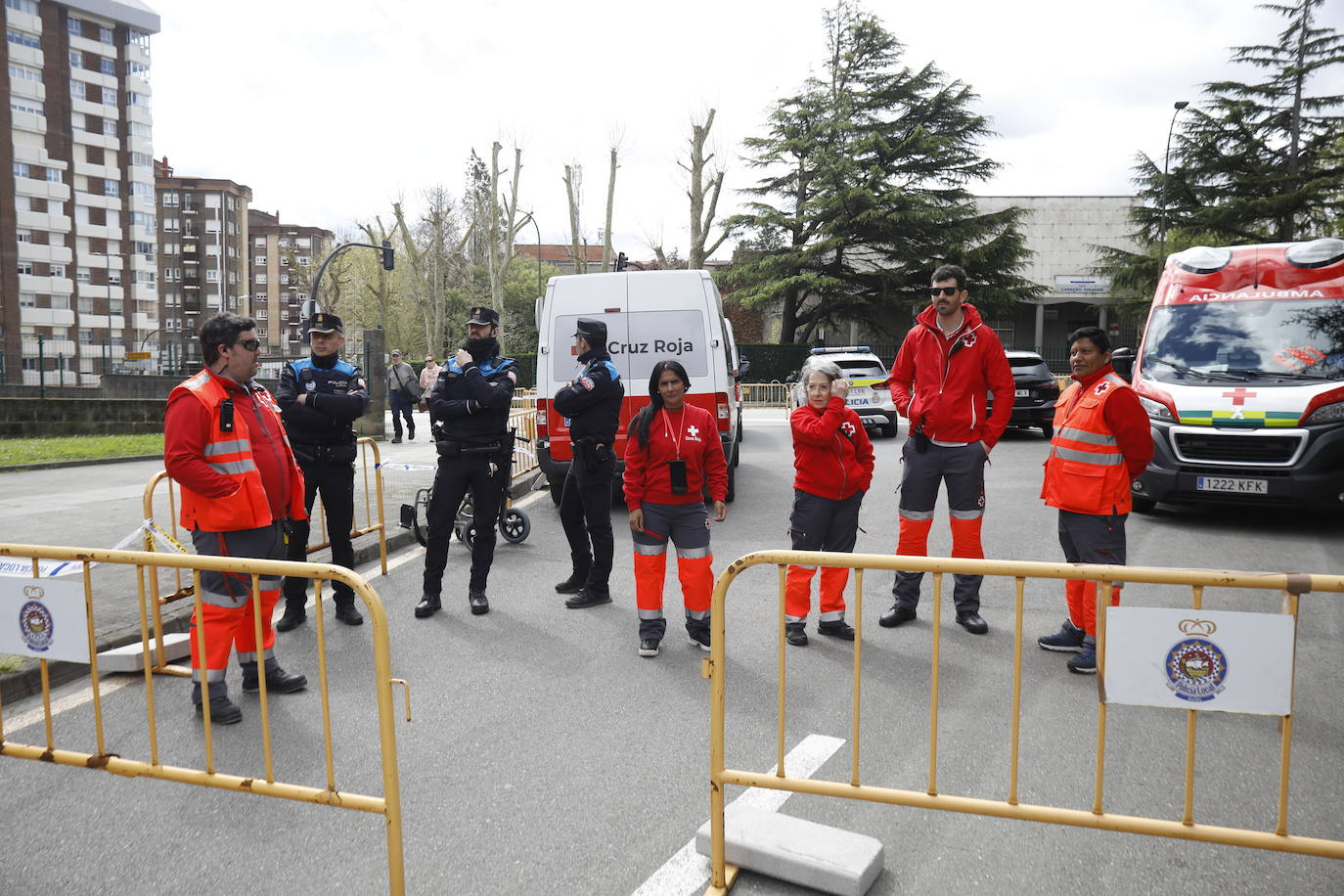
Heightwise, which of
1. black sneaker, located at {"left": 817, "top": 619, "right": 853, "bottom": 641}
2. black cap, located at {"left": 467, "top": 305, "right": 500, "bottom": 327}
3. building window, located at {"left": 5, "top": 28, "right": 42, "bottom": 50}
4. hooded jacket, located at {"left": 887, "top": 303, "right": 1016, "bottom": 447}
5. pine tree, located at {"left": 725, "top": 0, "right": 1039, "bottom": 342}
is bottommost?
black sneaker, located at {"left": 817, "top": 619, "right": 853, "bottom": 641}

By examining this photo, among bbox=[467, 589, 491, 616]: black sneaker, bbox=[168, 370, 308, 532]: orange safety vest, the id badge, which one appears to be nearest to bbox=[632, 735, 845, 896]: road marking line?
the id badge

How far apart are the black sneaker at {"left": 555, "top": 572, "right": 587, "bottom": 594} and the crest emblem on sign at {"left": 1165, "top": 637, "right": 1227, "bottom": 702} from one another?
4650 mm

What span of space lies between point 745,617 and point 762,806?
8.66 feet

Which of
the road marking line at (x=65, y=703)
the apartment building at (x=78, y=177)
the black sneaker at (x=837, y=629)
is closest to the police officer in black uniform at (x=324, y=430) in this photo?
the road marking line at (x=65, y=703)

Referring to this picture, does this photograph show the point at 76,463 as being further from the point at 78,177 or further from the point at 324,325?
the point at 78,177

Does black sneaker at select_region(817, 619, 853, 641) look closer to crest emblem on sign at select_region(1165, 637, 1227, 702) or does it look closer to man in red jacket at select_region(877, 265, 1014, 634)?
man in red jacket at select_region(877, 265, 1014, 634)

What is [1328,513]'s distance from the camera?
980 centimetres

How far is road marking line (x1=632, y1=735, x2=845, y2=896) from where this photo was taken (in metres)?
3.00

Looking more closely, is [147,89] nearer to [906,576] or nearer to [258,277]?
[258,277]

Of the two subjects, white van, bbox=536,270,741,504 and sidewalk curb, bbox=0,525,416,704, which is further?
white van, bbox=536,270,741,504

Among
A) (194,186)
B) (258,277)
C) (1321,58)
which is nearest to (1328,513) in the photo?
(1321,58)

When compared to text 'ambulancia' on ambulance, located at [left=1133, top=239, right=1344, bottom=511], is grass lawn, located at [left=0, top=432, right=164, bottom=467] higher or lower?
lower

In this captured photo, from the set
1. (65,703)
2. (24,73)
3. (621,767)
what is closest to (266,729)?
(621,767)

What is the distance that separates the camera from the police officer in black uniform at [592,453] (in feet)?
21.8
